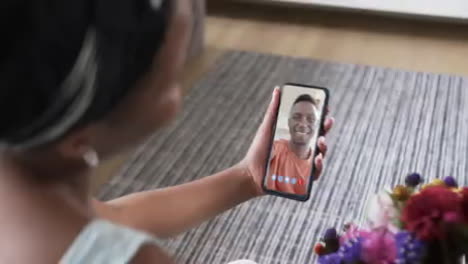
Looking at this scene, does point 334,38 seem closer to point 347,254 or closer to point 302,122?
point 302,122

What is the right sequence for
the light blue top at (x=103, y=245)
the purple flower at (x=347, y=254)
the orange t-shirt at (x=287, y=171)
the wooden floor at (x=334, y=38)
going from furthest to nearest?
the wooden floor at (x=334, y=38) → the orange t-shirt at (x=287, y=171) → the purple flower at (x=347, y=254) → the light blue top at (x=103, y=245)

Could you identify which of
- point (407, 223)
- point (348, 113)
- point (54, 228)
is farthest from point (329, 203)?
point (54, 228)

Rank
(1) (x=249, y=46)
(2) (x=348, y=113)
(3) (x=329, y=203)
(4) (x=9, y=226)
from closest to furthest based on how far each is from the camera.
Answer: (4) (x=9, y=226)
(3) (x=329, y=203)
(2) (x=348, y=113)
(1) (x=249, y=46)

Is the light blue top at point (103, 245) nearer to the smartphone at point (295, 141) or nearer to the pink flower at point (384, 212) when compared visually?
the pink flower at point (384, 212)

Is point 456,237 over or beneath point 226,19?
over

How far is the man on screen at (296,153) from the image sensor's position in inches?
38.5

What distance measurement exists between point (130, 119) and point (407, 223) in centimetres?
31

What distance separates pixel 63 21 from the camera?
465mm

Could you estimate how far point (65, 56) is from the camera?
473 mm

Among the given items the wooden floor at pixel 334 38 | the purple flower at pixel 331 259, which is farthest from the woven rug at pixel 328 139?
the purple flower at pixel 331 259

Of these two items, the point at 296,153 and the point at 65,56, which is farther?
the point at 296,153

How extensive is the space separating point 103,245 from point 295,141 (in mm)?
459

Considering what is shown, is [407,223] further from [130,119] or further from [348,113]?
[348,113]

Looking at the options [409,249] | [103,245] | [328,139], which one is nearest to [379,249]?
[409,249]
